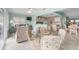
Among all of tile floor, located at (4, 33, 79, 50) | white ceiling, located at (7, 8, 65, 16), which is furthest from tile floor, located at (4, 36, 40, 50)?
white ceiling, located at (7, 8, 65, 16)

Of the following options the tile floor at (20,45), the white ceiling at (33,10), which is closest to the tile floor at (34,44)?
the tile floor at (20,45)

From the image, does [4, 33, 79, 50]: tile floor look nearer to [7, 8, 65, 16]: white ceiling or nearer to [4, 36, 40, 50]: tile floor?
[4, 36, 40, 50]: tile floor

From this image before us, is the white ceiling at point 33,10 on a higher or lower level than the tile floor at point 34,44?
higher

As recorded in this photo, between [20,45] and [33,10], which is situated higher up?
[33,10]

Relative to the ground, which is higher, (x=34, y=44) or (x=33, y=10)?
(x=33, y=10)

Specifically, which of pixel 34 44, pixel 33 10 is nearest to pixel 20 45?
pixel 34 44

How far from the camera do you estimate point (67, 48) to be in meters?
2.17

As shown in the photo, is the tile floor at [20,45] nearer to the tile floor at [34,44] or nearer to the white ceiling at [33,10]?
the tile floor at [34,44]

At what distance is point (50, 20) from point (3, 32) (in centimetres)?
75

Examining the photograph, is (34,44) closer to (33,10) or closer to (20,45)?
(20,45)

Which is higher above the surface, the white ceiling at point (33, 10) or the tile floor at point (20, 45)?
the white ceiling at point (33, 10)
